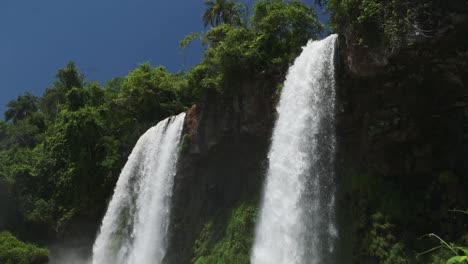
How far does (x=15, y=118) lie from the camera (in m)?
54.2

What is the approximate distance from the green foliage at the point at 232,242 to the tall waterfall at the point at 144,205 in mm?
2719

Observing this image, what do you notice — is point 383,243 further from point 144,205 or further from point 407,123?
point 144,205

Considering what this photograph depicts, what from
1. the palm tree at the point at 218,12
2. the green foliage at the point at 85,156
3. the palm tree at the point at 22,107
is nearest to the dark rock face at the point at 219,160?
the green foliage at the point at 85,156

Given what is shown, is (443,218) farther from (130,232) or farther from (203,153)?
(130,232)

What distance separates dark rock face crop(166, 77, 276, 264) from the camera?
57.1 feet

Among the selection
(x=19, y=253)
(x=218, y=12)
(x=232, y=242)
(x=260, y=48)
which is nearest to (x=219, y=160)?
(x=232, y=242)

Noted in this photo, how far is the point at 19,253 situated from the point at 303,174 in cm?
1698

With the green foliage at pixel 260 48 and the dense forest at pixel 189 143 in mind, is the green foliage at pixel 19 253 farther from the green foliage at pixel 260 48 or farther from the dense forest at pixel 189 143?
the green foliage at pixel 260 48

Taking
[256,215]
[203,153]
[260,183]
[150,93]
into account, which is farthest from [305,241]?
[150,93]

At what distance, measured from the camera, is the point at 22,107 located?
2157 inches

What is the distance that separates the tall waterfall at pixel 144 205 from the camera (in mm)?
20125

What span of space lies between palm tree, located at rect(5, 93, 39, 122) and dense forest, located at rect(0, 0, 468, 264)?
13.7 m

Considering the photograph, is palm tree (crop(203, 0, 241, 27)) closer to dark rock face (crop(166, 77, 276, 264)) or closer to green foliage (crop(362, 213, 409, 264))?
dark rock face (crop(166, 77, 276, 264))

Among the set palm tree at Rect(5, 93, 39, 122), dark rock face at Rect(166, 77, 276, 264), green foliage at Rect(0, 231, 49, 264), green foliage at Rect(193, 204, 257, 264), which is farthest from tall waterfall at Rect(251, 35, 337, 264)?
palm tree at Rect(5, 93, 39, 122)
